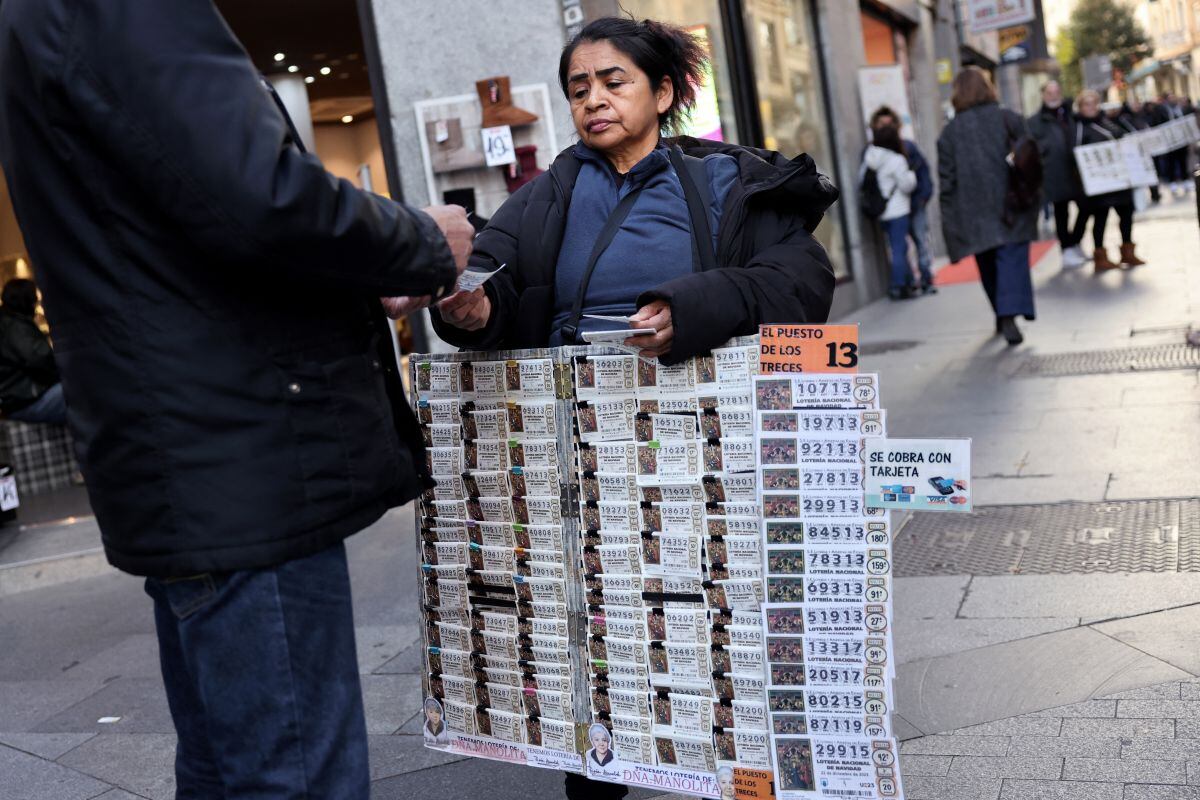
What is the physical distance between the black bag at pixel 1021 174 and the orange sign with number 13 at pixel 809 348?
26.2 feet

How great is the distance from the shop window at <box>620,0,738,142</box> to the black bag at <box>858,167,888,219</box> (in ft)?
9.10

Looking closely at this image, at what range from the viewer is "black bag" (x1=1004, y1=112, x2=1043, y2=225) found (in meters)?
10.0

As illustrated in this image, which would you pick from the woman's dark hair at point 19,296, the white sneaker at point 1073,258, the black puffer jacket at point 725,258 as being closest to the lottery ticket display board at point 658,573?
the black puffer jacket at point 725,258

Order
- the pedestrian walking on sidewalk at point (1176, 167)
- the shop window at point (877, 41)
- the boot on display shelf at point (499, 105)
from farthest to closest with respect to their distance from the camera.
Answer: the pedestrian walking on sidewalk at point (1176, 167) → the shop window at point (877, 41) → the boot on display shelf at point (499, 105)

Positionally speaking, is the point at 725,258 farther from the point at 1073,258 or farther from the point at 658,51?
the point at 1073,258

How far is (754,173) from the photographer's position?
294 centimetres

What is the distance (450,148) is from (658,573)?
23.0 ft

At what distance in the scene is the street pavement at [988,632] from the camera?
349 centimetres

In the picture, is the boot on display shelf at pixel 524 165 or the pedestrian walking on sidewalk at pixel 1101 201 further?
the pedestrian walking on sidewalk at pixel 1101 201

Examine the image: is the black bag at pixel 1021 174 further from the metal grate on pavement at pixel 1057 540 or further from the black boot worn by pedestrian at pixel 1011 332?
the metal grate on pavement at pixel 1057 540

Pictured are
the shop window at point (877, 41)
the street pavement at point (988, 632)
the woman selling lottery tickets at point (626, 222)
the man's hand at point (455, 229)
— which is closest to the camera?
the man's hand at point (455, 229)

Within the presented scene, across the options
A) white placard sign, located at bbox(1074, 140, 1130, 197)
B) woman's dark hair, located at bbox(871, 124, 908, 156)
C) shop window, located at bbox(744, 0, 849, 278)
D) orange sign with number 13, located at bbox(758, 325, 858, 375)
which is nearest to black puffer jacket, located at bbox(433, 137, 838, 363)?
orange sign with number 13, located at bbox(758, 325, 858, 375)

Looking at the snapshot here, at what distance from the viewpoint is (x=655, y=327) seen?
2572mm

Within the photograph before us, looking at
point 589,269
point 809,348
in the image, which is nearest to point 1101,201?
point 589,269
